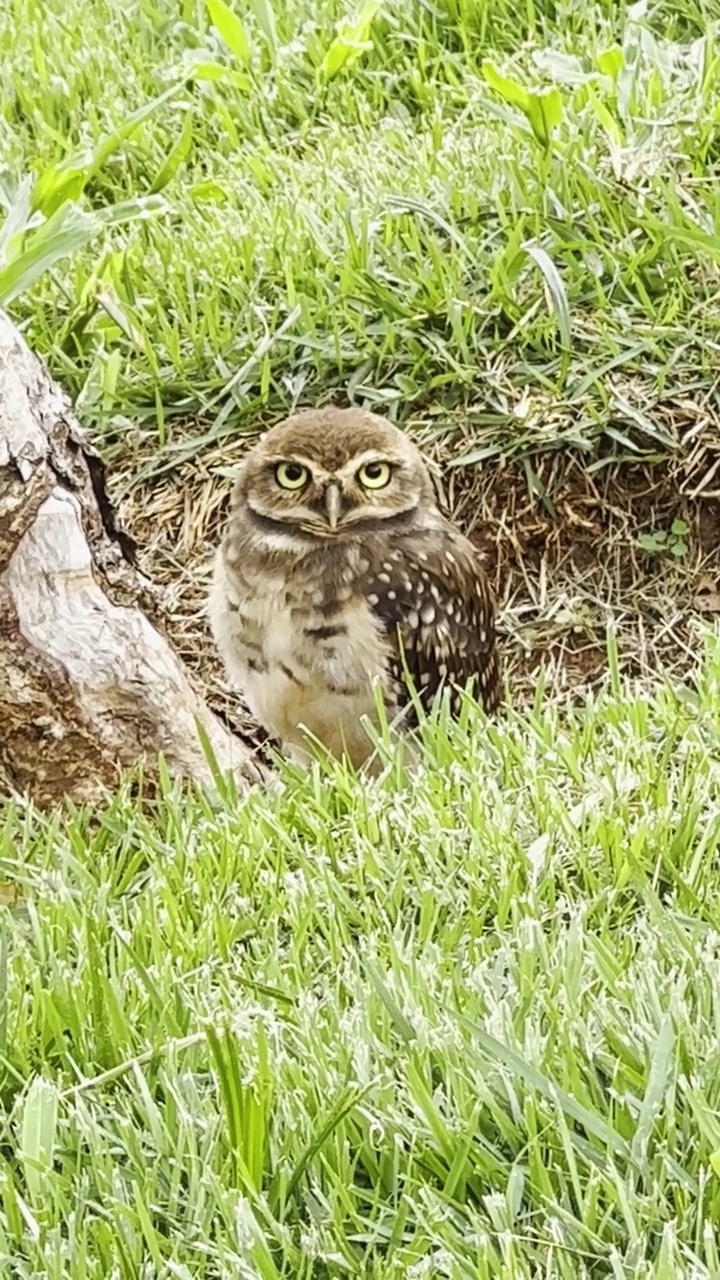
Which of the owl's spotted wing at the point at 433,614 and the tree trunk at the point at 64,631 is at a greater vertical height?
the tree trunk at the point at 64,631

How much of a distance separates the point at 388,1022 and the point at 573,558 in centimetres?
233

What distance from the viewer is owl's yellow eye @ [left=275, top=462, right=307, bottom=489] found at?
12.6ft

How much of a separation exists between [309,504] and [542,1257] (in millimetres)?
2376

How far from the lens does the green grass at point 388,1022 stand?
173cm

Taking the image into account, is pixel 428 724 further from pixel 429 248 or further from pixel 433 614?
pixel 429 248

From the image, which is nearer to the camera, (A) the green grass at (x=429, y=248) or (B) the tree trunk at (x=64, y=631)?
(B) the tree trunk at (x=64, y=631)

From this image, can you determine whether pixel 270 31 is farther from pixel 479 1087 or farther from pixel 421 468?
pixel 479 1087

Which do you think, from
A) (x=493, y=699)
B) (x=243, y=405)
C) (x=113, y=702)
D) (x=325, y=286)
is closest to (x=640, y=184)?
(x=325, y=286)

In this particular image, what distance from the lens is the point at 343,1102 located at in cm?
184

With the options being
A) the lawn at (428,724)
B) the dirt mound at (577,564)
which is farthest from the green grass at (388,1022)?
the dirt mound at (577,564)

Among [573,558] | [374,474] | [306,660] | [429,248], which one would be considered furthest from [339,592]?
[429,248]

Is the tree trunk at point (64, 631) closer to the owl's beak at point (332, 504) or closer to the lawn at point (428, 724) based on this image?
the lawn at point (428, 724)

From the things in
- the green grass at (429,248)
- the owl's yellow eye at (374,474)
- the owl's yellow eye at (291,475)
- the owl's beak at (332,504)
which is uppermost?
the green grass at (429,248)

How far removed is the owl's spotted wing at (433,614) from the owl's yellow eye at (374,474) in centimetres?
16
